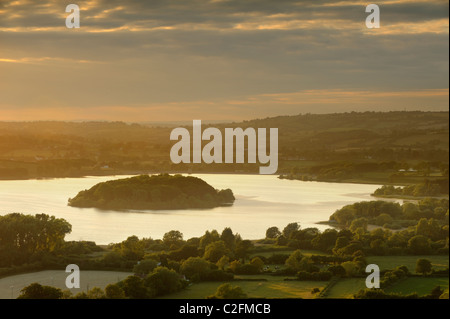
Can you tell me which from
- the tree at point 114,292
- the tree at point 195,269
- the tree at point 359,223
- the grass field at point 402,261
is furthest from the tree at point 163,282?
the tree at point 359,223

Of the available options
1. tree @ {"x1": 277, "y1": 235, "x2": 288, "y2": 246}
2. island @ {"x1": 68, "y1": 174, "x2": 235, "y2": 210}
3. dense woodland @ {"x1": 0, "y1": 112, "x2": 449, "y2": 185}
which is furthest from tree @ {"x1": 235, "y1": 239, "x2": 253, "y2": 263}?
island @ {"x1": 68, "y1": 174, "x2": 235, "y2": 210}

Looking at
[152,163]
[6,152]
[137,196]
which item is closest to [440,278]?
[6,152]

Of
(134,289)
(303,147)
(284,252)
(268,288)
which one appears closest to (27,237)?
(134,289)

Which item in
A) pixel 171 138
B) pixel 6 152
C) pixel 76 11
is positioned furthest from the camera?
pixel 171 138

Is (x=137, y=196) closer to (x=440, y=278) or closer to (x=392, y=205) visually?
(x=392, y=205)

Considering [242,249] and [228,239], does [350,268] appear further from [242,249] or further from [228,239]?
[228,239]

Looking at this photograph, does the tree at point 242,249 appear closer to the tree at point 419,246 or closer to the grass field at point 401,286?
the grass field at point 401,286

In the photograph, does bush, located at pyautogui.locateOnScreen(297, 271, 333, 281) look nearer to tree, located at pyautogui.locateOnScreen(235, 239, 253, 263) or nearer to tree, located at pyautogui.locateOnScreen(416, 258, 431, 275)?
tree, located at pyautogui.locateOnScreen(416, 258, 431, 275)
